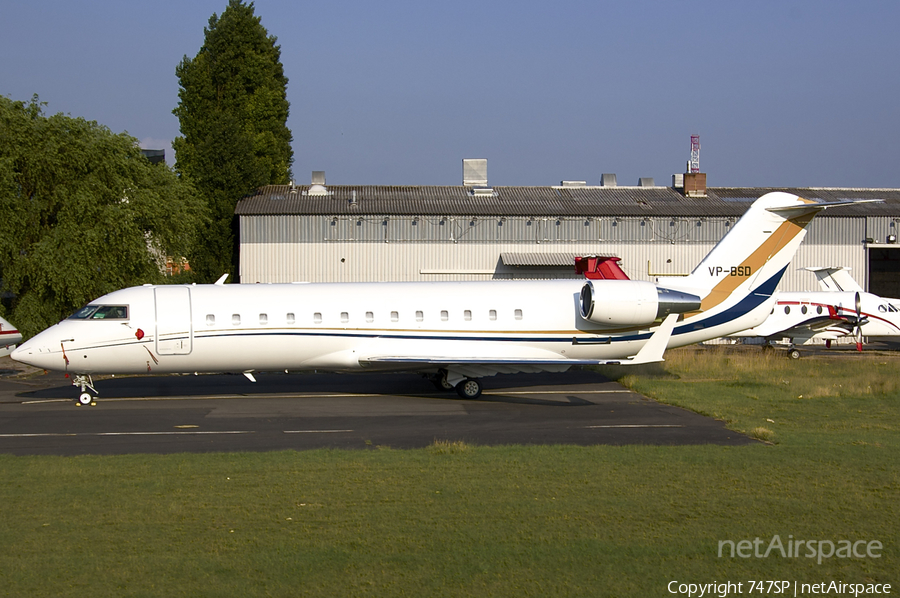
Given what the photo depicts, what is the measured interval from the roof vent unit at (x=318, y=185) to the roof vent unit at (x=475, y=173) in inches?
346

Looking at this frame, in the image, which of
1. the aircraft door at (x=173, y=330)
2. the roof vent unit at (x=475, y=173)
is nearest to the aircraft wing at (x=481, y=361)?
the aircraft door at (x=173, y=330)

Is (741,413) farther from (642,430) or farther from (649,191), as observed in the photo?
(649,191)

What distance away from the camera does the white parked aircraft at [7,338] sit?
23828 mm

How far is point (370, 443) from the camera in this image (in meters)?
14.0

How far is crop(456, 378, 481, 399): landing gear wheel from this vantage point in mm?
19875

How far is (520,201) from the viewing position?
148 ft

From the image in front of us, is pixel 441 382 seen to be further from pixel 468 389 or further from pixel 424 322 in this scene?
pixel 424 322

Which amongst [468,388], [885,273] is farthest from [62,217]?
[885,273]

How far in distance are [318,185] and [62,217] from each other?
65.8ft

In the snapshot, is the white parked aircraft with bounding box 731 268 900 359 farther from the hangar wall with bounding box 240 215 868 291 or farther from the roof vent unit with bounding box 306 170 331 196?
the roof vent unit with bounding box 306 170 331 196

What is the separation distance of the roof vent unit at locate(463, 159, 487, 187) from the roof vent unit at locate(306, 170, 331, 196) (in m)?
8.79

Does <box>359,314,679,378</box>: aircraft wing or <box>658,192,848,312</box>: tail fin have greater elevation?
<box>658,192,848,312</box>: tail fin

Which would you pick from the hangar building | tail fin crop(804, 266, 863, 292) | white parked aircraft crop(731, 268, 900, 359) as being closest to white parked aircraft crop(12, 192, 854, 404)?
white parked aircraft crop(731, 268, 900, 359)

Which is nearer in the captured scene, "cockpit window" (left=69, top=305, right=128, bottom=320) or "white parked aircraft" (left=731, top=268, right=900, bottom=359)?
"cockpit window" (left=69, top=305, right=128, bottom=320)
